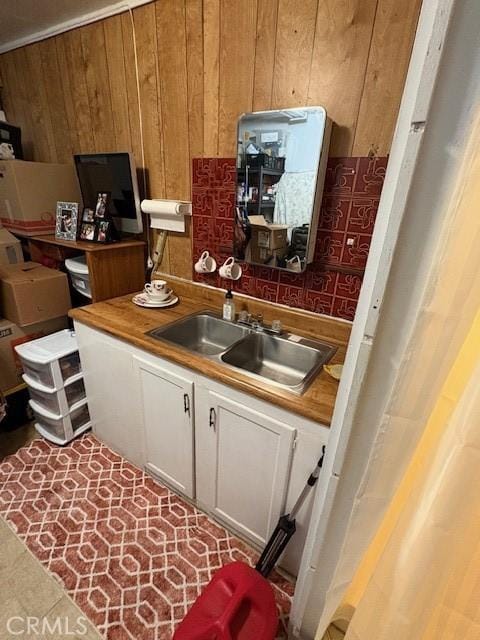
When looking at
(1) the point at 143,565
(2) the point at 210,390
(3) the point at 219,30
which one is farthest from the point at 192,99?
(1) the point at 143,565

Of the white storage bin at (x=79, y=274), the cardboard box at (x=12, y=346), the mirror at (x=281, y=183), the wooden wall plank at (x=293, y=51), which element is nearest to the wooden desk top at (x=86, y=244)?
the white storage bin at (x=79, y=274)

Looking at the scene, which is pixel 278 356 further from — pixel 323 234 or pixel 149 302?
pixel 149 302

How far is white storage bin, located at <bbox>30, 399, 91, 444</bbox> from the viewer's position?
1742mm

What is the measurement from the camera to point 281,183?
133cm

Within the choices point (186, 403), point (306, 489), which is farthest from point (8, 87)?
point (306, 489)

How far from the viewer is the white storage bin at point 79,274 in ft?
5.82

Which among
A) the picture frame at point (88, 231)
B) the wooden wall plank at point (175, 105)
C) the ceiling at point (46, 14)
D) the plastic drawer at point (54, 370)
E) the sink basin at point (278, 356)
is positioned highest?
the ceiling at point (46, 14)

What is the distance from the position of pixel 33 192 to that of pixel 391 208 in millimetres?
2115

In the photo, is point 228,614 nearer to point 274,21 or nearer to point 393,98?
point 393,98

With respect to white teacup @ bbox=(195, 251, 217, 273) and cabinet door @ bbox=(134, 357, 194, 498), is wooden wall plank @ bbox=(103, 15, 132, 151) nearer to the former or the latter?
white teacup @ bbox=(195, 251, 217, 273)

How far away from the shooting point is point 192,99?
4.96ft

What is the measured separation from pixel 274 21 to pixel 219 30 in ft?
0.87

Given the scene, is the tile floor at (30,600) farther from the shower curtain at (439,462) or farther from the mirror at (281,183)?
the mirror at (281,183)

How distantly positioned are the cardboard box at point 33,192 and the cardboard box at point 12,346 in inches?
23.2
